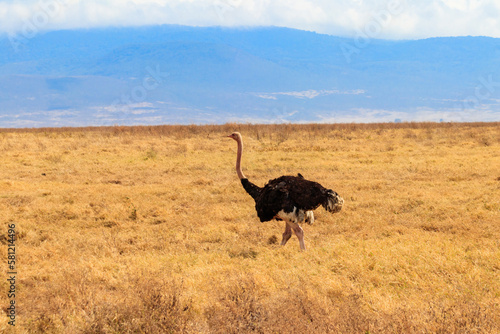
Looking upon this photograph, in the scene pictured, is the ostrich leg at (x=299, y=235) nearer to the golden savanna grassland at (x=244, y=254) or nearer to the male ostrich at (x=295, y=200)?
the male ostrich at (x=295, y=200)

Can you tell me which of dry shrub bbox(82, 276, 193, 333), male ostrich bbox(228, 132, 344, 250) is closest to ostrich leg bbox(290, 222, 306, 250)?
male ostrich bbox(228, 132, 344, 250)

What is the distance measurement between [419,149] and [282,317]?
72.5 ft

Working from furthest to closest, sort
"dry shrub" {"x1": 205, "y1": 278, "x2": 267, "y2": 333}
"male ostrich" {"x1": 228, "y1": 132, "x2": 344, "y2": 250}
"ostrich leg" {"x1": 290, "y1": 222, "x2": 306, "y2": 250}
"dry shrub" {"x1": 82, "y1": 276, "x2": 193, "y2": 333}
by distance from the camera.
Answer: "ostrich leg" {"x1": 290, "y1": 222, "x2": 306, "y2": 250} → "male ostrich" {"x1": 228, "y1": 132, "x2": 344, "y2": 250} → "dry shrub" {"x1": 82, "y1": 276, "x2": 193, "y2": 333} → "dry shrub" {"x1": 205, "y1": 278, "x2": 267, "y2": 333}

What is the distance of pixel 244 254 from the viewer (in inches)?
313

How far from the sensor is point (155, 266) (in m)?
6.94

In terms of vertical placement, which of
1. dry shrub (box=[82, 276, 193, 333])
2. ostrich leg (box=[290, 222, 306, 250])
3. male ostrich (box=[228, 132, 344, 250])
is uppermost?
male ostrich (box=[228, 132, 344, 250])

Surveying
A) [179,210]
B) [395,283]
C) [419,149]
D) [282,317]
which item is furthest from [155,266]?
[419,149]

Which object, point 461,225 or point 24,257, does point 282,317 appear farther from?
point 461,225

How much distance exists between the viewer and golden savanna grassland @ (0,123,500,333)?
475 centimetres

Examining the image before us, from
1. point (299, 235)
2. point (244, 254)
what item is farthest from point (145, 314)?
point (299, 235)

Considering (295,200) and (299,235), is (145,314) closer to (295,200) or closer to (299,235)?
(295,200)

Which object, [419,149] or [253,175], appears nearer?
[253,175]

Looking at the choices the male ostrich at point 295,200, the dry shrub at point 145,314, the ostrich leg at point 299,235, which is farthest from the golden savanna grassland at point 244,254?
the male ostrich at point 295,200

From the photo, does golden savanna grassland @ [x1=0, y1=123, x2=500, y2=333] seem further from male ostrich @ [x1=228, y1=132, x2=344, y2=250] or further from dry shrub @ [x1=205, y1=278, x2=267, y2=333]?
male ostrich @ [x1=228, y1=132, x2=344, y2=250]
